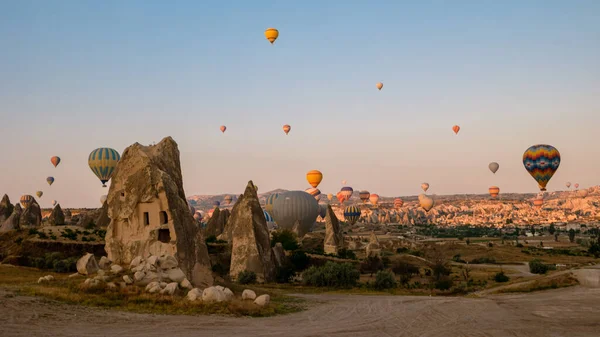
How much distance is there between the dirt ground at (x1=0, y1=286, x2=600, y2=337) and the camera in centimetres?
1595

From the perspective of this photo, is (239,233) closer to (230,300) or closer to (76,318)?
(230,300)

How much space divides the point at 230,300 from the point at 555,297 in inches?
573

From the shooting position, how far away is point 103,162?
2603 inches

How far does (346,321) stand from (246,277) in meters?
16.3

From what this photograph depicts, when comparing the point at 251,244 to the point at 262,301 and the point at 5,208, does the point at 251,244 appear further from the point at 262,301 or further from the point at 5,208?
the point at 5,208

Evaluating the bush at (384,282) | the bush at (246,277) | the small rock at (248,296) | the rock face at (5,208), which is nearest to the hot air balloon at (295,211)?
the rock face at (5,208)

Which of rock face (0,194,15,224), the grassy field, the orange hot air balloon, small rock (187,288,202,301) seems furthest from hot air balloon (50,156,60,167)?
small rock (187,288,202,301)

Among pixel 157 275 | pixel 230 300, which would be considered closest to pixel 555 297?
pixel 230 300

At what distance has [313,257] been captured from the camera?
4919cm

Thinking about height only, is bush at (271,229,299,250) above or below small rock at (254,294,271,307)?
above

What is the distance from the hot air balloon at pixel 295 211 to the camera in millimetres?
78000

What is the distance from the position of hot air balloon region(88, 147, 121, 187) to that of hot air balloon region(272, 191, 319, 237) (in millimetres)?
22623

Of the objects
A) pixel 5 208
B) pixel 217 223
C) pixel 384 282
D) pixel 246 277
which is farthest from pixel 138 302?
pixel 5 208

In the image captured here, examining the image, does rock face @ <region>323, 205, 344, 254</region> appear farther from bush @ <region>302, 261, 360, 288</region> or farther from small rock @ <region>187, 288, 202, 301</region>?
small rock @ <region>187, 288, 202, 301</region>
